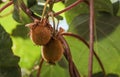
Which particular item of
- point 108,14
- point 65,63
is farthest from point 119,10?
point 65,63

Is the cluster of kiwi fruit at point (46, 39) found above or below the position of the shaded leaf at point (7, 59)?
above

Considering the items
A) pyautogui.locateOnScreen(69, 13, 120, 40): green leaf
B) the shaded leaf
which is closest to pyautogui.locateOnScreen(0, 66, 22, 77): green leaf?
the shaded leaf

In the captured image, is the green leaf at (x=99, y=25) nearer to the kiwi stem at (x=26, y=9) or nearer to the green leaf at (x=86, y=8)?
the green leaf at (x=86, y=8)

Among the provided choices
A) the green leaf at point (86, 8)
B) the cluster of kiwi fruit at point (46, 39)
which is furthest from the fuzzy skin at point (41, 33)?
the green leaf at point (86, 8)

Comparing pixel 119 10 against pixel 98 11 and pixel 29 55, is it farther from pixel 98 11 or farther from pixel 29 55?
pixel 29 55

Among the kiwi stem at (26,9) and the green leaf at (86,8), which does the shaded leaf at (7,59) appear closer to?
the kiwi stem at (26,9)

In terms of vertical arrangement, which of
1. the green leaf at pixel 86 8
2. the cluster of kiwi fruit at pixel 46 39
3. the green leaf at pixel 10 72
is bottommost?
the green leaf at pixel 10 72

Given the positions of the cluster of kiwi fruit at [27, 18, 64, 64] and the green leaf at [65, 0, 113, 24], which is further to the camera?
the green leaf at [65, 0, 113, 24]

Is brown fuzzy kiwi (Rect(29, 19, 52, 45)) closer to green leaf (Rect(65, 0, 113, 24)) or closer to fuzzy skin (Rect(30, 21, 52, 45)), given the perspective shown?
fuzzy skin (Rect(30, 21, 52, 45))

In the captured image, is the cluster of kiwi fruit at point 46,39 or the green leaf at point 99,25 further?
the green leaf at point 99,25
